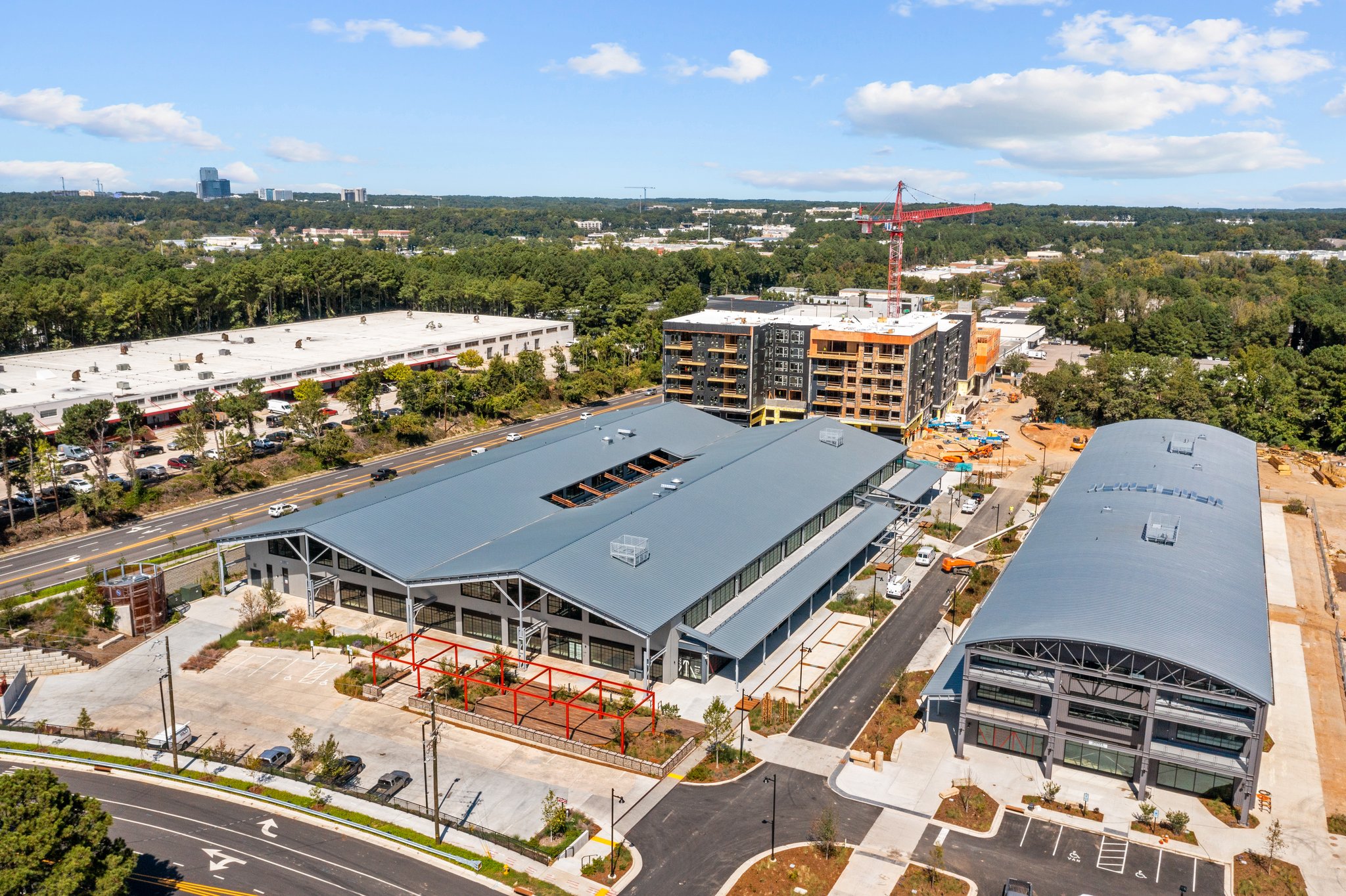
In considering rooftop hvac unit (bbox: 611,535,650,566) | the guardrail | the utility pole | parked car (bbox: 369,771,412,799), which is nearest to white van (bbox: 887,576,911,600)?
rooftop hvac unit (bbox: 611,535,650,566)

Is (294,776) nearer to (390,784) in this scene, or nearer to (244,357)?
(390,784)

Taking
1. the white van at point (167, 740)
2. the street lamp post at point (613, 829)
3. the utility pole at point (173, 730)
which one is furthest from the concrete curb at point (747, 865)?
the white van at point (167, 740)

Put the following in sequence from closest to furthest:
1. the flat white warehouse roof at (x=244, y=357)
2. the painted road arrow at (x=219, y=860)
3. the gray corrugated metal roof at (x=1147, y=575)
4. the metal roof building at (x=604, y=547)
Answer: the painted road arrow at (x=219, y=860) → the gray corrugated metal roof at (x=1147, y=575) → the metal roof building at (x=604, y=547) → the flat white warehouse roof at (x=244, y=357)

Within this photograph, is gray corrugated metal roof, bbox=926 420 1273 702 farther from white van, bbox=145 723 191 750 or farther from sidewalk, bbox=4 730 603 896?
white van, bbox=145 723 191 750

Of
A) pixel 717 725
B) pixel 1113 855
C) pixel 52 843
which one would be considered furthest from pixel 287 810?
pixel 1113 855

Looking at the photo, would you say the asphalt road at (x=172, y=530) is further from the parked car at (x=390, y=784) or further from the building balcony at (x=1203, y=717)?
the building balcony at (x=1203, y=717)

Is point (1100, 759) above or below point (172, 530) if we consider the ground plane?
below

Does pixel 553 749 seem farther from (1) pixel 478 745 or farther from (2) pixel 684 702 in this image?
(2) pixel 684 702
